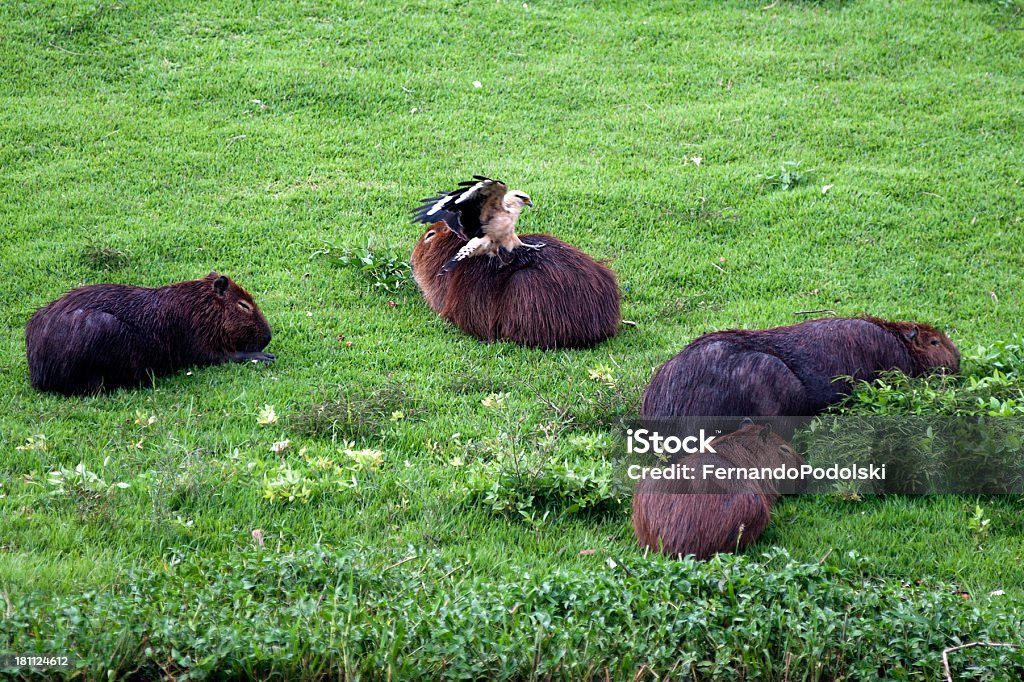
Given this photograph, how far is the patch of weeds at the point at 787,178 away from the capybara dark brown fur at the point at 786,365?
369 centimetres

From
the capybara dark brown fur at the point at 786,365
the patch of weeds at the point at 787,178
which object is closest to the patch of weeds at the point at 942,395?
the capybara dark brown fur at the point at 786,365

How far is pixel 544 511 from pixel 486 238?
110 inches

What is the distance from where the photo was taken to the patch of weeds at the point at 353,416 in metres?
5.71

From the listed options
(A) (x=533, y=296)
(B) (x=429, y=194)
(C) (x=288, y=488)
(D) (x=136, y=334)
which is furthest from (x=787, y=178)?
(C) (x=288, y=488)

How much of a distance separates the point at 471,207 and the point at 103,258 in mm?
3041

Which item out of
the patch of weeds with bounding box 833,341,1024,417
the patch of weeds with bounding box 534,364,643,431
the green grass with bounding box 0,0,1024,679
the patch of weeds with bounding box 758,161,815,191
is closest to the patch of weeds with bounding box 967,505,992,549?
the green grass with bounding box 0,0,1024,679

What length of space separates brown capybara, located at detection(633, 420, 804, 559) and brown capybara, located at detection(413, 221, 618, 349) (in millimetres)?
2454

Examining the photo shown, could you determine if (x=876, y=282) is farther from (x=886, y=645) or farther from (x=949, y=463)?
(x=886, y=645)

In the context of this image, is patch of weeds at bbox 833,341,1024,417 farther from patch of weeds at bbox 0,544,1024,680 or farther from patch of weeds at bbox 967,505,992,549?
patch of weeds at bbox 0,544,1024,680

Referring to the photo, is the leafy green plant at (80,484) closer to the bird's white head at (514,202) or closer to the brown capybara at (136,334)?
the brown capybara at (136,334)

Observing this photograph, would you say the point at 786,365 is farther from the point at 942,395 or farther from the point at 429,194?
the point at 429,194

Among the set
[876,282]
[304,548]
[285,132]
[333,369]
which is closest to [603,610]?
[304,548]

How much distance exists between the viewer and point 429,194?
9383 millimetres

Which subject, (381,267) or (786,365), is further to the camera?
(381,267)
